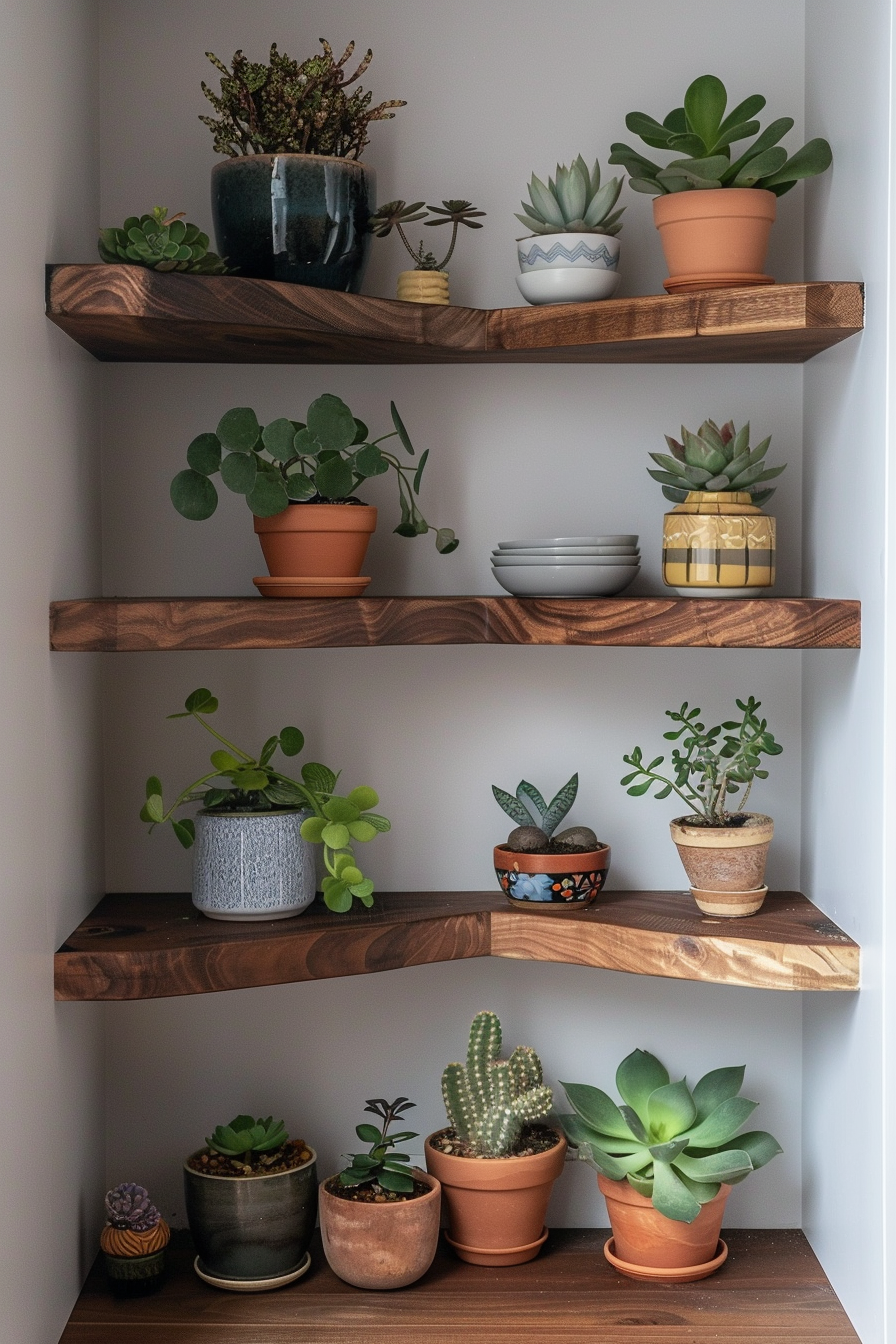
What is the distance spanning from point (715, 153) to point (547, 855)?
2.83ft

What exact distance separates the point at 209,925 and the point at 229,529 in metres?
0.52

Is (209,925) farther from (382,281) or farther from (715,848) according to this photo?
(382,281)

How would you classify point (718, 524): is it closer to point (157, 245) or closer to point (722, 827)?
point (722, 827)

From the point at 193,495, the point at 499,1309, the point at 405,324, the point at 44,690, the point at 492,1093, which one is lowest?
the point at 499,1309

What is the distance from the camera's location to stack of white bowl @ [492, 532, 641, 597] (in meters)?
1.55

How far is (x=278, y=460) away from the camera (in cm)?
153

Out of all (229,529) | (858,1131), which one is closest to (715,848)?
(858,1131)

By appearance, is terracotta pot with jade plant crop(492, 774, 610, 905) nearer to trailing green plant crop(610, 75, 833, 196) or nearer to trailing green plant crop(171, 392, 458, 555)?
trailing green plant crop(171, 392, 458, 555)

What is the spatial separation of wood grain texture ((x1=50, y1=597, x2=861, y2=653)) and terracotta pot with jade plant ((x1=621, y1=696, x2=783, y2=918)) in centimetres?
12

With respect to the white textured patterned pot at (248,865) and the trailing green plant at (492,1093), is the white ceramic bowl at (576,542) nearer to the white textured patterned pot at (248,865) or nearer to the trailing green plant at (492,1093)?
the white textured patterned pot at (248,865)

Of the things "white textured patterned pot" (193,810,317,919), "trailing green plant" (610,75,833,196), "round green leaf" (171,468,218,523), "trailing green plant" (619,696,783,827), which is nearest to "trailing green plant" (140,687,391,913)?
"white textured patterned pot" (193,810,317,919)

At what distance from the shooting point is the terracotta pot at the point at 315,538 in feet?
5.01

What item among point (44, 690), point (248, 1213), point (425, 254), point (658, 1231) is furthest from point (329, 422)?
point (658, 1231)

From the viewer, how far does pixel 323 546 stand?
1538mm
